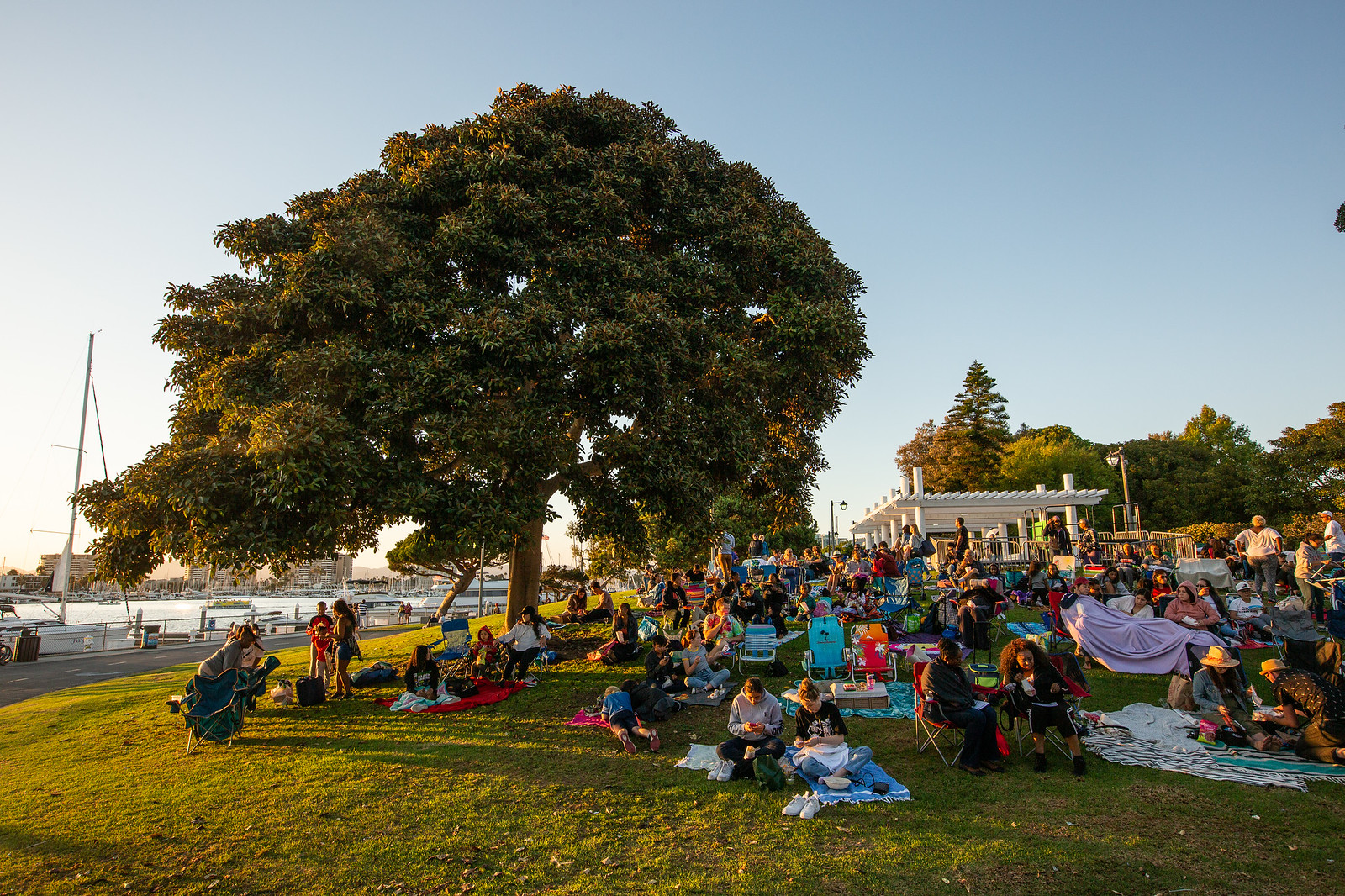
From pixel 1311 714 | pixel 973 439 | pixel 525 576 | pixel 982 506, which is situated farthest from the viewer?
pixel 973 439

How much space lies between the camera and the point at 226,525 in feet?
37.3

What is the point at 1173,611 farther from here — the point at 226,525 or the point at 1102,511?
the point at 1102,511

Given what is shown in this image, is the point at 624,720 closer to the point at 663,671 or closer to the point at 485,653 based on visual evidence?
the point at 663,671

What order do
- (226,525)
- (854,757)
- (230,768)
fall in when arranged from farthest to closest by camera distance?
(226,525), (230,768), (854,757)

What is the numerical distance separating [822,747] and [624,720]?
277cm

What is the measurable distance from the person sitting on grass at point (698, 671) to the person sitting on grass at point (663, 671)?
0.43 ft

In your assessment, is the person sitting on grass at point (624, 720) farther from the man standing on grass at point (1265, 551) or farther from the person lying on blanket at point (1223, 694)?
the man standing on grass at point (1265, 551)

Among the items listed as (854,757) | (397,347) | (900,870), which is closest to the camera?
(900,870)

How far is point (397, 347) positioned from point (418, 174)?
380 cm

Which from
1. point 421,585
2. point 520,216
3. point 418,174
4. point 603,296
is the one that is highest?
point 418,174

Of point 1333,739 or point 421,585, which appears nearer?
point 1333,739

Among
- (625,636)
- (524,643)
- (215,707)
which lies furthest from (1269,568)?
(215,707)

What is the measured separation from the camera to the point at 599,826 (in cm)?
653

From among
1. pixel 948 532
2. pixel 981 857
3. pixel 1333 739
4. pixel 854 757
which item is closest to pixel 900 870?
pixel 981 857
